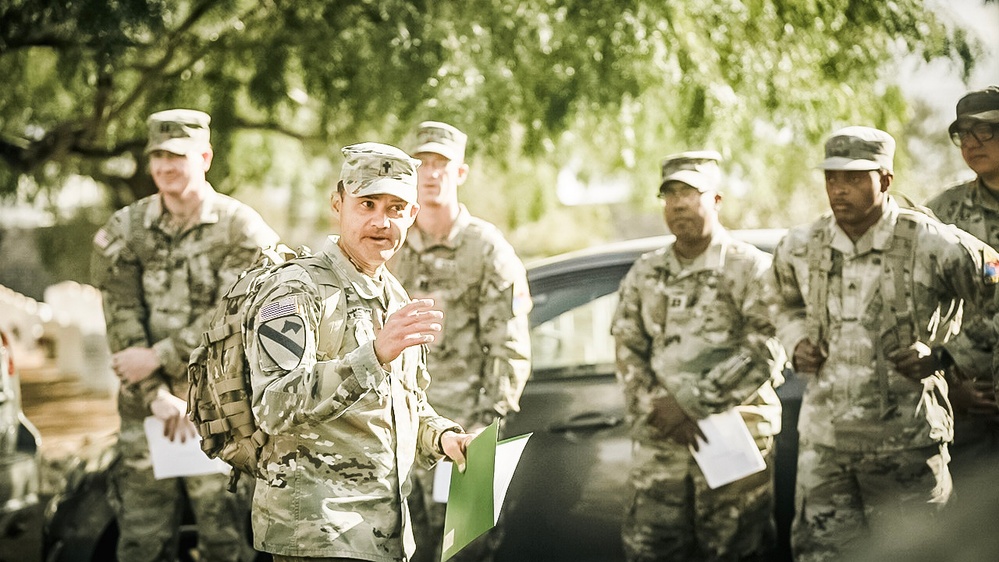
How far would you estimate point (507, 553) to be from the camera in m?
4.63

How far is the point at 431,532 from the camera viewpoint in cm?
459

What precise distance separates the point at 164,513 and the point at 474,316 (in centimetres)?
152

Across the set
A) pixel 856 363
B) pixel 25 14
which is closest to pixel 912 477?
pixel 856 363

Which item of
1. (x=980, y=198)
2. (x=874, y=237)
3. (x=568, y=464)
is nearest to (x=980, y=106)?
(x=980, y=198)

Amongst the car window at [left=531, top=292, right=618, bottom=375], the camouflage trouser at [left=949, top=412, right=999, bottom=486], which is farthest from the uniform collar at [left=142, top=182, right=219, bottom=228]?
the camouflage trouser at [left=949, top=412, right=999, bottom=486]

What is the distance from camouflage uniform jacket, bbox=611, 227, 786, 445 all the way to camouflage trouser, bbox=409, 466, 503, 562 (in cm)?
74

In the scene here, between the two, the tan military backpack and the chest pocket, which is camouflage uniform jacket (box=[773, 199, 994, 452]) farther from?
the tan military backpack

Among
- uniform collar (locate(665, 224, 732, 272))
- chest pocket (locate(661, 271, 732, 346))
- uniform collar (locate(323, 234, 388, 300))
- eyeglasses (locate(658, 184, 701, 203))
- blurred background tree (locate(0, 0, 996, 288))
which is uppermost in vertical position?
blurred background tree (locate(0, 0, 996, 288))

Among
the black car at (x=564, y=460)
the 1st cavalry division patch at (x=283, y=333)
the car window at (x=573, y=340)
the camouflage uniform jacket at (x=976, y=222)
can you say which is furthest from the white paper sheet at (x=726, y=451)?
the 1st cavalry division patch at (x=283, y=333)

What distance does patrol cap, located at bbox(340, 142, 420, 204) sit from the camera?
9.75 ft

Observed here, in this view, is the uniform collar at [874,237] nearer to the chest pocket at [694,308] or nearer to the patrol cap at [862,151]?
the patrol cap at [862,151]

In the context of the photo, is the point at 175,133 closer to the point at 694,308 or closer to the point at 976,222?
the point at 694,308

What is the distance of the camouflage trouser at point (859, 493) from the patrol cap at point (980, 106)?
1.20 m

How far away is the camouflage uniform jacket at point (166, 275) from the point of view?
461 cm
